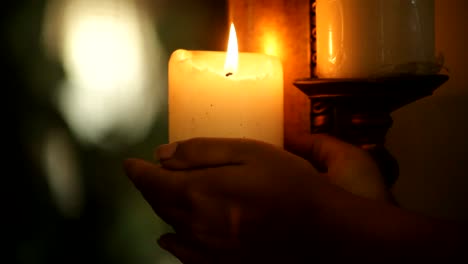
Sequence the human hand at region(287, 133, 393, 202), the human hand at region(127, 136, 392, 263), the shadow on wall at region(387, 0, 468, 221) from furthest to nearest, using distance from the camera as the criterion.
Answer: the shadow on wall at region(387, 0, 468, 221) → the human hand at region(287, 133, 393, 202) → the human hand at region(127, 136, 392, 263)

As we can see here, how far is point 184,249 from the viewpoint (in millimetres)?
440

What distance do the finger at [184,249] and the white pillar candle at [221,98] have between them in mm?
103

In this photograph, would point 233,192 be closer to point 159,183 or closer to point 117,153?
point 159,183

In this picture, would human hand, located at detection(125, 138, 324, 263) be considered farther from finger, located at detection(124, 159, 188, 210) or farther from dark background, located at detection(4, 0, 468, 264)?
dark background, located at detection(4, 0, 468, 264)

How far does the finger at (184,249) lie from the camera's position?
42 cm

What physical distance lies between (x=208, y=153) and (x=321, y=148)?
0.18m

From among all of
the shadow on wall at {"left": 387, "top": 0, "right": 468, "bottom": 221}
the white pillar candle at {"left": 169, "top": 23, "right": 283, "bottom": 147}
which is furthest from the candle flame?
the shadow on wall at {"left": 387, "top": 0, "right": 468, "bottom": 221}

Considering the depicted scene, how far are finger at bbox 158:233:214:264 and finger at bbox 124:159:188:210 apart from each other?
4cm

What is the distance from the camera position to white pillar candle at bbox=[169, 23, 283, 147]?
436 mm

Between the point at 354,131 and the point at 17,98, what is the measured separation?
42cm

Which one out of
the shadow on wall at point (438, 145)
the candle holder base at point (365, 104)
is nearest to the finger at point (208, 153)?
the candle holder base at point (365, 104)

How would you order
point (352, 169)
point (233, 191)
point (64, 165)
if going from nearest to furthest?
point (233, 191) → point (352, 169) → point (64, 165)

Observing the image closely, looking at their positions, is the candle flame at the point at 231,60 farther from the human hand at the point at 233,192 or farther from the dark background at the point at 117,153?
the dark background at the point at 117,153

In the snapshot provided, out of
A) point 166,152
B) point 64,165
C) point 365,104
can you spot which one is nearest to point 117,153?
point 64,165
